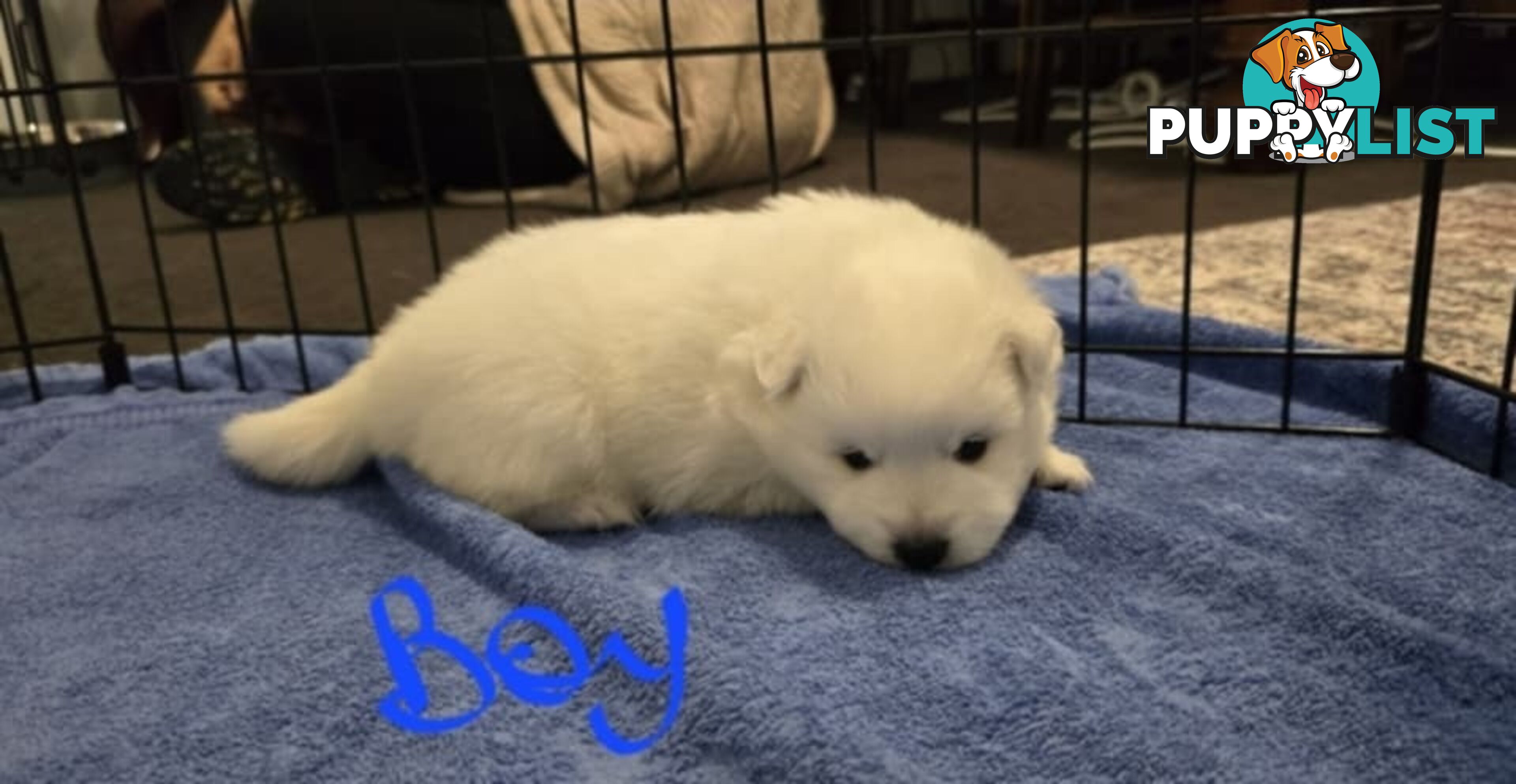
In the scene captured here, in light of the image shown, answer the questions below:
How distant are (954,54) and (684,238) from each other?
221 inches

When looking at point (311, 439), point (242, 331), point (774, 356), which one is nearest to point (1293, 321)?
point (774, 356)

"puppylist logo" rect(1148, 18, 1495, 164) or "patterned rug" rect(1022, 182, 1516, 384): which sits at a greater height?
"puppylist logo" rect(1148, 18, 1495, 164)

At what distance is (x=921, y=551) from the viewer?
127 centimetres

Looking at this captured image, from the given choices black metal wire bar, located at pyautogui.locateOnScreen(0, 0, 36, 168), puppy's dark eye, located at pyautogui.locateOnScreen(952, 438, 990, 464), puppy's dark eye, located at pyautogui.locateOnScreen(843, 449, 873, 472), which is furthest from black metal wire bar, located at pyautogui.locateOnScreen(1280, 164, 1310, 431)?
black metal wire bar, located at pyautogui.locateOnScreen(0, 0, 36, 168)

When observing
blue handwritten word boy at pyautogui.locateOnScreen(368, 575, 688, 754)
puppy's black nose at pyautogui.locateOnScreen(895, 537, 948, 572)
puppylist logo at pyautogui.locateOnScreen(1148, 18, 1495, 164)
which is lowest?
blue handwritten word boy at pyautogui.locateOnScreen(368, 575, 688, 754)

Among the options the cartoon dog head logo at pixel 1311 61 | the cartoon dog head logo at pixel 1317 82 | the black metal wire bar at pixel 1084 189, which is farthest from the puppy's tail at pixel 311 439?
the cartoon dog head logo at pixel 1311 61

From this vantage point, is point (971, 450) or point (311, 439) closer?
point (971, 450)

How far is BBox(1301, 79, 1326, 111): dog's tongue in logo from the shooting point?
73.5 inches

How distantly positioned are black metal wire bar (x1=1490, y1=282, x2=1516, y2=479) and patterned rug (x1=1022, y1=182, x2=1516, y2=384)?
0.33m

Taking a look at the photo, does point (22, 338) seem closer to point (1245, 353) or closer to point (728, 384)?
point (728, 384)

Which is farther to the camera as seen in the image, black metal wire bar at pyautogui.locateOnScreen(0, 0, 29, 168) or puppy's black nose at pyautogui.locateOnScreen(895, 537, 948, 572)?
black metal wire bar at pyautogui.locateOnScreen(0, 0, 29, 168)

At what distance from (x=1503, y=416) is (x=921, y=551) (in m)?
0.74

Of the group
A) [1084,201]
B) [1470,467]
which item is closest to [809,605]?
[1084,201]

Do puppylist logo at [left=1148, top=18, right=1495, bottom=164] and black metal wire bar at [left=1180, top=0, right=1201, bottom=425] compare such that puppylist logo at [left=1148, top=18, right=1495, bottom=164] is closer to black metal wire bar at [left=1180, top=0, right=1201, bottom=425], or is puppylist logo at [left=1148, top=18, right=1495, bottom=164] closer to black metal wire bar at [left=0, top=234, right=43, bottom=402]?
black metal wire bar at [left=1180, top=0, right=1201, bottom=425]
